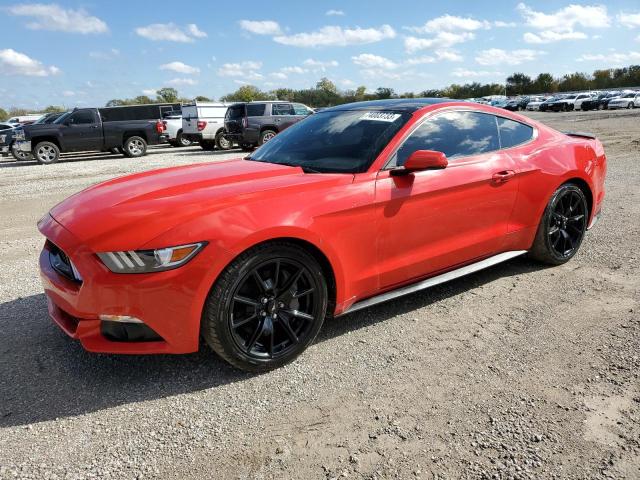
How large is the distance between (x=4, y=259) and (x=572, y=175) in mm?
5810

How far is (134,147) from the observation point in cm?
1789

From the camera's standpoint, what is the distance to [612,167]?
34.8 feet

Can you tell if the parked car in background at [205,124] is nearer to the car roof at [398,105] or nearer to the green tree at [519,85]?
the car roof at [398,105]

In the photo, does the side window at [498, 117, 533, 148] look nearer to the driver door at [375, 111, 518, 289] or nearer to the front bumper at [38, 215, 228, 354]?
the driver door at [375, 111, 518, 289]

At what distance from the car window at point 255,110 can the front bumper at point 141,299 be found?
15442 mm

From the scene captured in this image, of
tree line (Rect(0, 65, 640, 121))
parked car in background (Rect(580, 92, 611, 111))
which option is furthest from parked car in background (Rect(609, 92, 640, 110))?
tree line (Rect(0, 65, 640, 121))

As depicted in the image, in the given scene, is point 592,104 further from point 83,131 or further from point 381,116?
point 381,116

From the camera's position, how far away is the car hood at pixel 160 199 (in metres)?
2.60

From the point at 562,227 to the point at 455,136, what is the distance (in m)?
1.56

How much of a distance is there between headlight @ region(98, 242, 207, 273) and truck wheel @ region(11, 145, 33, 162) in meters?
16.7

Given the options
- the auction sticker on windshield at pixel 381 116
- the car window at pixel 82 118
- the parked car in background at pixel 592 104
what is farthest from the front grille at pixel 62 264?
the parked car in background at pixel 592 104

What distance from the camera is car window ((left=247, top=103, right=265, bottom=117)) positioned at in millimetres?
17509

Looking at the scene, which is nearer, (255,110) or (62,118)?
(62,118)

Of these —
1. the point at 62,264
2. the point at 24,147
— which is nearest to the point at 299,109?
the point at 24,147
